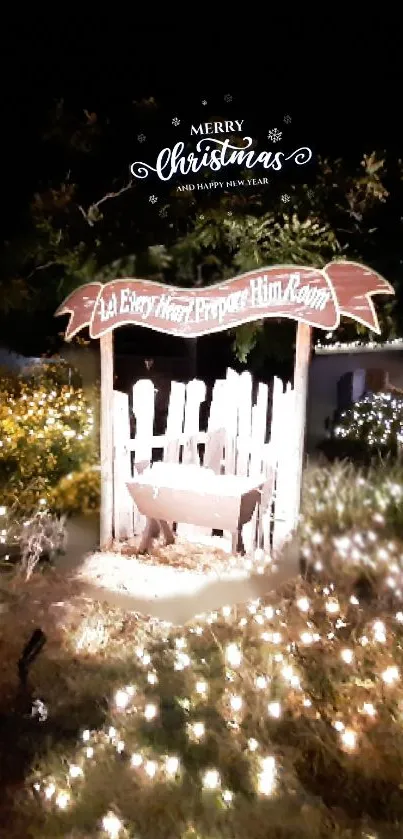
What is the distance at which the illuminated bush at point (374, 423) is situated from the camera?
33.0ft

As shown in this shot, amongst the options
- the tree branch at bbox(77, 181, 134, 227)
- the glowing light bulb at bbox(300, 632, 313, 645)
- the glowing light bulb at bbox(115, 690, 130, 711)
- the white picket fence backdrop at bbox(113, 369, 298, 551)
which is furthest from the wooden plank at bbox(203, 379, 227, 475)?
the tree branch at bbox(77, 181, 134, 227)

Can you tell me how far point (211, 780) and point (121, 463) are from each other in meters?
4.09

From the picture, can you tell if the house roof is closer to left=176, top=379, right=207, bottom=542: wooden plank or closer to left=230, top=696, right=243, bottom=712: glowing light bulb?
left=176, top=379, right=207, bottom=542: wooden plank

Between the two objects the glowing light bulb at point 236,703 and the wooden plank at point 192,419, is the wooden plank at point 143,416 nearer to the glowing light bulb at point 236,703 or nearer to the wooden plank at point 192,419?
the wooden plank at point 192,419

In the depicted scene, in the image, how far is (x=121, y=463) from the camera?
7.53 metres

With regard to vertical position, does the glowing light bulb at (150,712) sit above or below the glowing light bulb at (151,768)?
above

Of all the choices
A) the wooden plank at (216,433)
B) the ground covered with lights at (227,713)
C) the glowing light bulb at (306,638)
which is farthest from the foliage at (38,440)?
the glowing light bulb at (306,638)

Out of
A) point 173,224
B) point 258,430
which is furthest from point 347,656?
point 173,224

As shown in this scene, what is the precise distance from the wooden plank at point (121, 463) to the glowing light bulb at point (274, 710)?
340 cm

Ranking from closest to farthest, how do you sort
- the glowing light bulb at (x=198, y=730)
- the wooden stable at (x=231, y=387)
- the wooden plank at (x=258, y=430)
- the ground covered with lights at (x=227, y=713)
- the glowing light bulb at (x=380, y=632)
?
the ground covered with lights at (x=227, y=713), the glowing light bulb at (x=198, y=730), the glowing light bulb at (x=380, y=632), the wooden stable at (x=231, y=387), the wooden plank at (x=258, y=430)

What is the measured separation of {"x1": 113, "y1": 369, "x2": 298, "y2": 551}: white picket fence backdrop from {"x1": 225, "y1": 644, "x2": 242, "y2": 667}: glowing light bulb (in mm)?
1834

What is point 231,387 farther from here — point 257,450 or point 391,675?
point 391,675

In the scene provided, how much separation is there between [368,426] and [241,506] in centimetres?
448

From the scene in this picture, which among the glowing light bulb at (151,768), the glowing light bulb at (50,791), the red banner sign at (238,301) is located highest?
the red banner sign at (238,301)
